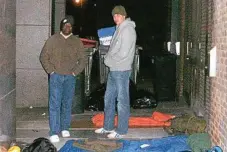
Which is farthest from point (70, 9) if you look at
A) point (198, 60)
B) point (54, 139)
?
point (54, 139)

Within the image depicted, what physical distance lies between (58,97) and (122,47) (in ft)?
4.25

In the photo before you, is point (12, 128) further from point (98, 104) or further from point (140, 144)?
point (98, 104)

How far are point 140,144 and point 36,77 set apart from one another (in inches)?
163

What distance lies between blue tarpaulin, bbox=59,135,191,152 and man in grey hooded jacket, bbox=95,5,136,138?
575mm

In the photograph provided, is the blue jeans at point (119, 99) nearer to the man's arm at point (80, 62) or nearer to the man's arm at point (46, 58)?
the man's arm at point (80, 62)

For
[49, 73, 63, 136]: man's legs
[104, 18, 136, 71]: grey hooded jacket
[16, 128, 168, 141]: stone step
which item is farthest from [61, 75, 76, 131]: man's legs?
[104, 18, 136, 71]: grey hooded jacket

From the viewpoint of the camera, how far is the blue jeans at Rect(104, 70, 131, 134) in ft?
23.2

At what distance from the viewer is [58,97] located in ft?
22.9

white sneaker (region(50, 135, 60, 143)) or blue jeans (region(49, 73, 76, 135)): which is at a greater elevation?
blue jeans (region(49, 73, 76, 135))

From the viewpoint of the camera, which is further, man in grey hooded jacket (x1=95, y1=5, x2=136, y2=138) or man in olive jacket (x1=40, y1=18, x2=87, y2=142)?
man in grey hooded jacket (x1=95, y1=5, x2=136, y2=138)

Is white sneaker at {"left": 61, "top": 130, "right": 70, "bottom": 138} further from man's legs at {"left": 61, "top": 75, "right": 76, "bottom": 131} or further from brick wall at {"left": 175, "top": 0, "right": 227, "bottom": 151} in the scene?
brick wall at {"left": 175, "top": 0, "right": 227, "bottom": 151}

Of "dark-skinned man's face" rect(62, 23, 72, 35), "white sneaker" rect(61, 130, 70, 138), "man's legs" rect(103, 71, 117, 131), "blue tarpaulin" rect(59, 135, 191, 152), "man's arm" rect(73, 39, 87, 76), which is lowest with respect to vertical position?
"blue tarpaulin" rect(59, 135, 191, 152)

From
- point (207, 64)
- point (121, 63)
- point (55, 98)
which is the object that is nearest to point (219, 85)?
point (207, 64)

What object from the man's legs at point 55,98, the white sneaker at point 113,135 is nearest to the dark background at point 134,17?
the white sneaker at point 113,135
